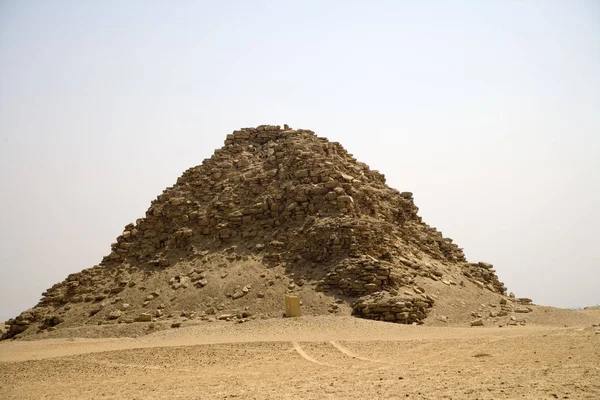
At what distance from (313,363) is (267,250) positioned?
39.2 ft

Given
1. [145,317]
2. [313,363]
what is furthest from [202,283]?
[313,363]

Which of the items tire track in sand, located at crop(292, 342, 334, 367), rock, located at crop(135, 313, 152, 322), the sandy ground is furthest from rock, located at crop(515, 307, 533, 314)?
rock, located at crop(135, 313, 152, 322)

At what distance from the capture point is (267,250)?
25562mm

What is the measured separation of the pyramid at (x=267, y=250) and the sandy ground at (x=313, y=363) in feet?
8.92

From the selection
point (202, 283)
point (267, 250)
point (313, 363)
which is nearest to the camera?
point (313, 363)

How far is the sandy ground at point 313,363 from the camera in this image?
33.0 ft

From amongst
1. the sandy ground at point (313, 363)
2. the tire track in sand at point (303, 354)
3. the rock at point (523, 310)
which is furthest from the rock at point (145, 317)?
the rock at point (523, 310)

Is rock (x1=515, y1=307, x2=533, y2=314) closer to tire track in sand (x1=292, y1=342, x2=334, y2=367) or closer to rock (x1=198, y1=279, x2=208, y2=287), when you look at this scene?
tire track in sand (x1=292, y1=342, x2=334, y2=367)

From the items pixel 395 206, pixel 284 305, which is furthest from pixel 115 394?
pixel 395 206

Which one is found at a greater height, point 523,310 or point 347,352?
point 523,310

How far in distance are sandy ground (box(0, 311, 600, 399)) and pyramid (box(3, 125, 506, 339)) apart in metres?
2.72

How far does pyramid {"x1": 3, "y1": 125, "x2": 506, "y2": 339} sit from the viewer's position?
2253cm

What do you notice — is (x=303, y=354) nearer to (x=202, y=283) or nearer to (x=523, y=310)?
(x=202, y=283)

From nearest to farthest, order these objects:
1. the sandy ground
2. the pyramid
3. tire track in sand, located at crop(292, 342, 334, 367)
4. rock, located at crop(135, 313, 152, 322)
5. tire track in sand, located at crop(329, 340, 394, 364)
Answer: the sandy ground
tire track in sand, located at crop(329, 340, 394, 364)
tire track in sand, located at crop(292, 342, 334, 367)
rock, located at crop(135, 313, 152, 322)
the pyramid
